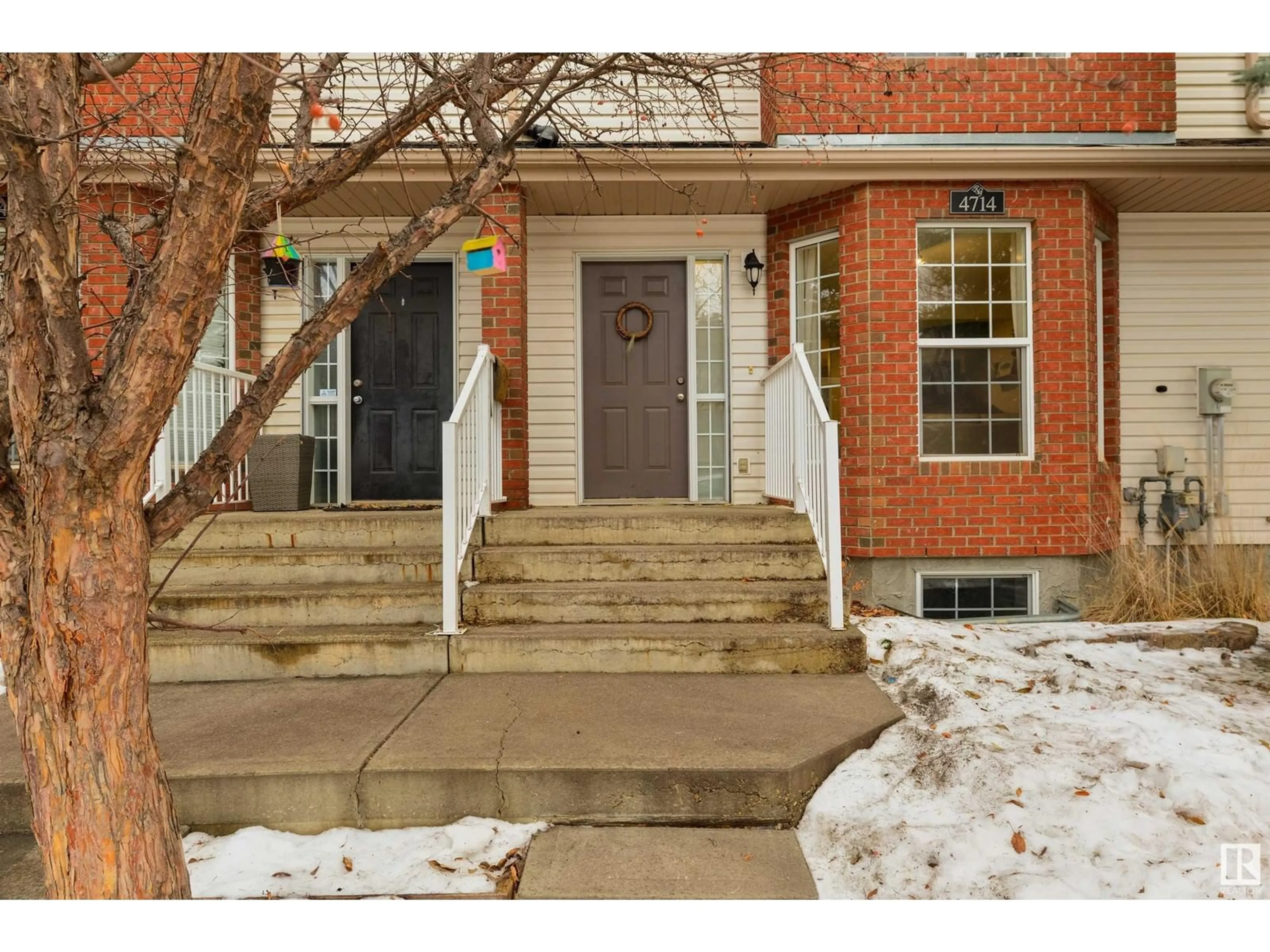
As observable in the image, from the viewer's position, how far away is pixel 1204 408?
226 inches

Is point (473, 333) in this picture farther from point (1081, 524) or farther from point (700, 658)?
point (1081, 524)

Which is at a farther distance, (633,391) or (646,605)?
(633,391)

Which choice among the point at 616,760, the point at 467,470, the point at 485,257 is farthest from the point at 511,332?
the point at 616,760

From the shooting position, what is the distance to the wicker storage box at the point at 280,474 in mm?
5180

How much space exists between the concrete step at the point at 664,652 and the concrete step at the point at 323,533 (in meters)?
0.96

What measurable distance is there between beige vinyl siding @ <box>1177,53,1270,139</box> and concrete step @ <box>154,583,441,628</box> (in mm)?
6756

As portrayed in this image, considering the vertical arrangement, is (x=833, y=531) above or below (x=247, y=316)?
below

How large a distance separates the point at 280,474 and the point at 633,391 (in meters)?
2.83

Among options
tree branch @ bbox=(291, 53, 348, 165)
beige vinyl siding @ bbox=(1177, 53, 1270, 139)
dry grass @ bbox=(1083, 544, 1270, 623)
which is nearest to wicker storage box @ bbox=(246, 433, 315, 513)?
tree branch @ bbox=(291, 53, 348, 165)

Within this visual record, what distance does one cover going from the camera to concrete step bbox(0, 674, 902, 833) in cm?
245

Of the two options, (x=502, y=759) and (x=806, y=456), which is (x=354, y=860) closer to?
(x=502, y=759)

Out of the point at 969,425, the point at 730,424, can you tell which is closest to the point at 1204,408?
the point at 969,425

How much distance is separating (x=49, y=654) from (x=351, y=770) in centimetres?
116

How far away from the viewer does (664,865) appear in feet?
7.12
